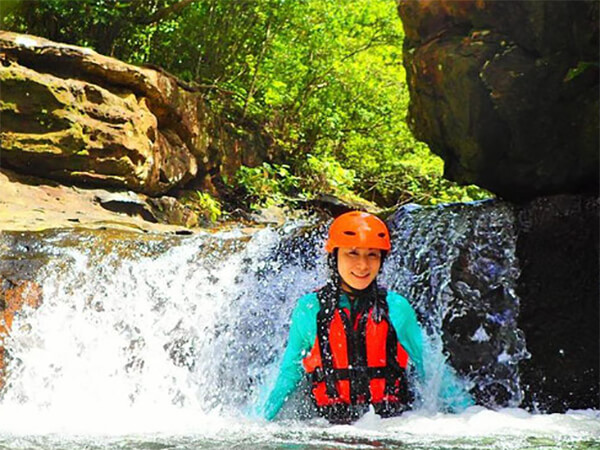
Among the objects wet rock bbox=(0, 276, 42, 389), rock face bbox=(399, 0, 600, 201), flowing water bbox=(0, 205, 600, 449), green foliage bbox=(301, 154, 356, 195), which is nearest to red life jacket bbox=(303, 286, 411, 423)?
flowing water bbox=(0, 205, 600, 449)

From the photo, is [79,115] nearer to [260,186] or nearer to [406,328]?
[260,186]

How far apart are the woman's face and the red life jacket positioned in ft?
0.40

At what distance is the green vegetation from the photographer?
38.8 feet

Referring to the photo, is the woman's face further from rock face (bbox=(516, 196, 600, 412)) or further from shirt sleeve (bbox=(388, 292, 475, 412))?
rock face (bbox=(516, 196, 600, 412))

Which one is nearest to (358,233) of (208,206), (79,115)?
(79,115)

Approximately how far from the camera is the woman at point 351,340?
Result: 11.3 ft

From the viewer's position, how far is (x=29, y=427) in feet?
12.9

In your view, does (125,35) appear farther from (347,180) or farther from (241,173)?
(347,180)

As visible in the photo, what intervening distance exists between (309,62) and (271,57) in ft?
2.89

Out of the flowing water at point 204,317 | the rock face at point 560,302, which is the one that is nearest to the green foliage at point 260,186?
the flowing water at point 204,317

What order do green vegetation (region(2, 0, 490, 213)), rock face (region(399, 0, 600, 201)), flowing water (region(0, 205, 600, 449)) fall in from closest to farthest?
flowing water (region(0, 205, 600, 449))
rock face (region(399, 0, 600, 201))
green vegetation (region(2, 0, 490, 213))

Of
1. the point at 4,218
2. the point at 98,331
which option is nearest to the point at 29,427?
the point at 98,331

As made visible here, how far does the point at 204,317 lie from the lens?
5637mm

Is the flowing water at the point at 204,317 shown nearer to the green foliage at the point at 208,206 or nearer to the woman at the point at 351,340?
the woman at the point at 351,340
